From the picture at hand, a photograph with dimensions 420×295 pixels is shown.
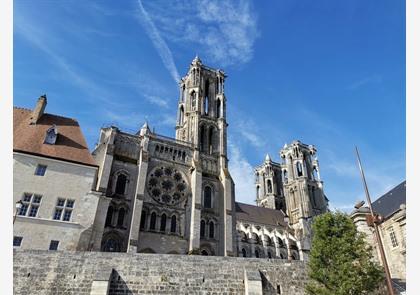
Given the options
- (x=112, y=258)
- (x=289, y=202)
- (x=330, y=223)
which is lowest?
(x=112, y=258)

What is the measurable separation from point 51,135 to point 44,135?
492 mm

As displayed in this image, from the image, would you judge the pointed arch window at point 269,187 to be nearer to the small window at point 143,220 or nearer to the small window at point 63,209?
the small window at point 143,220

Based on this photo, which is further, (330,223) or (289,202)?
(289,202)

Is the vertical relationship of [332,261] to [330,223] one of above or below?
below

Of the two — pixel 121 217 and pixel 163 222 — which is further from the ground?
pixel 163 222

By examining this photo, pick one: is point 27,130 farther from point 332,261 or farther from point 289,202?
point 289,202

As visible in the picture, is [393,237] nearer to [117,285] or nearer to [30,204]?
[117,285]

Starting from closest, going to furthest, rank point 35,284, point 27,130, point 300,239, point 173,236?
point 35,284 → point 27,130 → point 173,236 → point 300,239

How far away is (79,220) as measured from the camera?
64.5ft

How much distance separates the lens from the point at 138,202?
29828 mm

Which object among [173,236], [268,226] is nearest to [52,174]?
[173,236]

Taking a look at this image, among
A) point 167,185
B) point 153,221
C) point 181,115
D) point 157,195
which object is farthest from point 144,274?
point 181,115

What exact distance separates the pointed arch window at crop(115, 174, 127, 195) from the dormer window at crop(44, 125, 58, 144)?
32.9 ft
